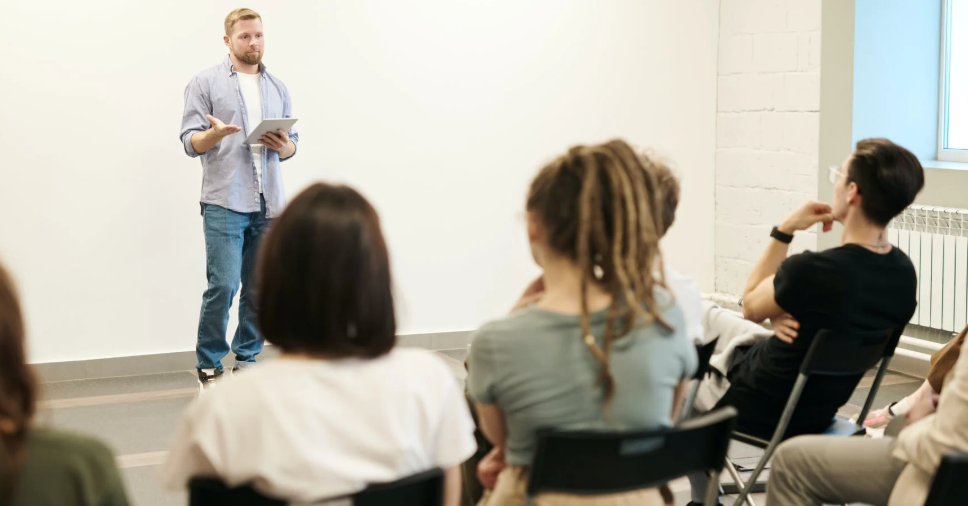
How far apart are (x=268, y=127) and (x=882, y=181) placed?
248cm

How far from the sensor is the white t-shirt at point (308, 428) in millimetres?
1404

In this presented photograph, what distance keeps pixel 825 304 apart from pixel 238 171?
8.70ft

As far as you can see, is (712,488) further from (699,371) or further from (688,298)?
(699,371)

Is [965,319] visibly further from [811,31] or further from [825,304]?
[825,304]

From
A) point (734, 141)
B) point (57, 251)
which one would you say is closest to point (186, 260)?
point (57, 251)

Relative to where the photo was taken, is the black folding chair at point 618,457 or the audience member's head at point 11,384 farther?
the black folding chair at point 618,457

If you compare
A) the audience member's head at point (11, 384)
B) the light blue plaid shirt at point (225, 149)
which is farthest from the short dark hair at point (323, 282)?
the light blue plaid shirt at point (225, 149)

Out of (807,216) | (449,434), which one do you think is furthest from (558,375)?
(807,216)

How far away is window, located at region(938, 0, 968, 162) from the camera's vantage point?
197 inches

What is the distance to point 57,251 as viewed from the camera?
184 inches

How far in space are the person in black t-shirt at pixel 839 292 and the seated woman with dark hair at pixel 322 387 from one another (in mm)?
1280

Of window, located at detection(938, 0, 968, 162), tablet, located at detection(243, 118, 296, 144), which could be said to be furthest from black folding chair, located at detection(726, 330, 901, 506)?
window, located at detection(938, 0, 968, 162)

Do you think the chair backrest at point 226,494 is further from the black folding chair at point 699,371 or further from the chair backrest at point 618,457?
the black folding chair at point 699,371

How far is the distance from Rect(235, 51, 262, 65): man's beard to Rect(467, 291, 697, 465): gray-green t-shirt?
296 cm
